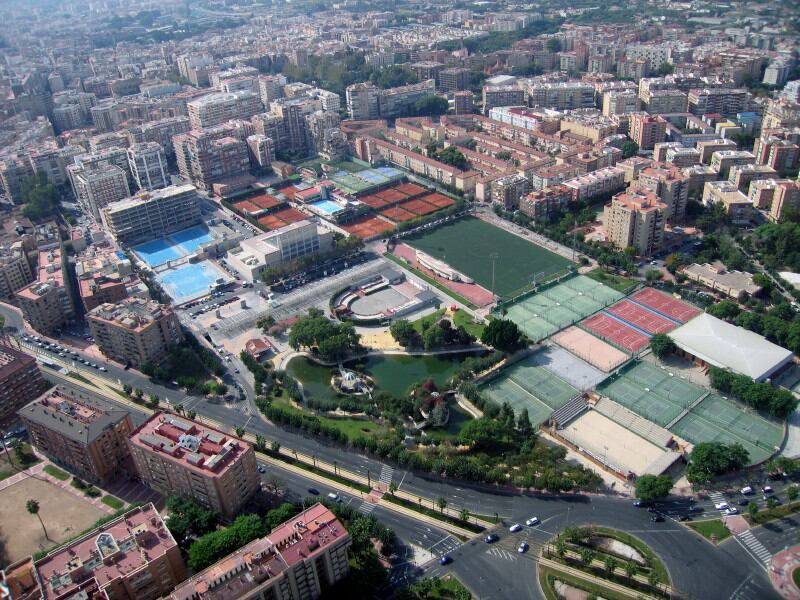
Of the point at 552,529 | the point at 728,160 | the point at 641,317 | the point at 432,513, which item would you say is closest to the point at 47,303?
the point at 432,513

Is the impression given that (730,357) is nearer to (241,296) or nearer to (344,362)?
(344,362)

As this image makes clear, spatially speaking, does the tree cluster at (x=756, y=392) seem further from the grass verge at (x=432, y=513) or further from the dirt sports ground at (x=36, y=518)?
the dirt sports ground at (x=36, y=518)

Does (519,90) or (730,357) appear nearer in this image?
(730,357)

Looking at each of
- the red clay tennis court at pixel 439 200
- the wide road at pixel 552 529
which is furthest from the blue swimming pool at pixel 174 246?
the wide road at pixel 552 529

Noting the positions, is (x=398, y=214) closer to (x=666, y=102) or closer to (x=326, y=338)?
(x=326, y=338)

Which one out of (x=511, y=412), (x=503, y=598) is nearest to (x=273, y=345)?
(x=511, y=412)

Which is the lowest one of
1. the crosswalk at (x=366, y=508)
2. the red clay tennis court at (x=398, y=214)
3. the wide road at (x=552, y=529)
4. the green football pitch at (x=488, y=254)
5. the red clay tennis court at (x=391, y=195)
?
the wide road at (x=552, y=529)
